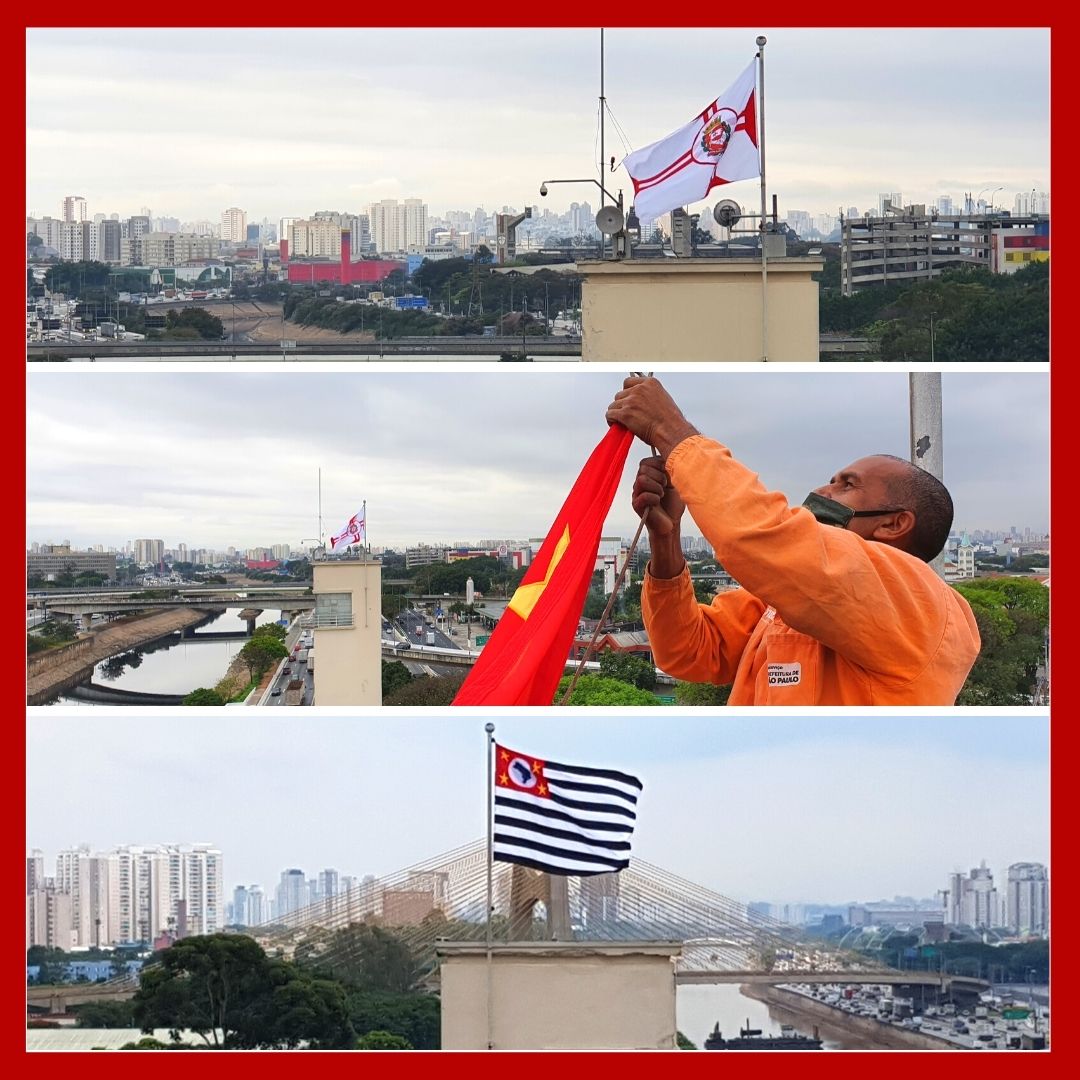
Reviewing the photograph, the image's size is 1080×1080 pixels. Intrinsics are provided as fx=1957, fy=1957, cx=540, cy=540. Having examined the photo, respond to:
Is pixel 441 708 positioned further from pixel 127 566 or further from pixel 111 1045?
pixel 127 566

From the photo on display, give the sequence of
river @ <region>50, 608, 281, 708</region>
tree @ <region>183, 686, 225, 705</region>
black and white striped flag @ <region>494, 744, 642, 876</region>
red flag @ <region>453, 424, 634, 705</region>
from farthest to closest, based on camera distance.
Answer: river @ <region>50, 608, 281, 708</region>, tree @ <region>183, 686, 225, 705</region>, black and white striped flag @ <region>494, 744, 642, 876</region>, red flag @ <region>453, 424, 634, 705</region>

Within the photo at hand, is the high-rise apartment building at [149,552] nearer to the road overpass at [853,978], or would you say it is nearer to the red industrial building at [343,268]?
the red industrial building at [343,268]

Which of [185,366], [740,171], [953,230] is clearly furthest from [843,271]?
[185,366]

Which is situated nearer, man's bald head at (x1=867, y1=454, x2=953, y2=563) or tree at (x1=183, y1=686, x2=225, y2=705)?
man's bald head at (x1=867, y1=454, x2=953, y2=563)

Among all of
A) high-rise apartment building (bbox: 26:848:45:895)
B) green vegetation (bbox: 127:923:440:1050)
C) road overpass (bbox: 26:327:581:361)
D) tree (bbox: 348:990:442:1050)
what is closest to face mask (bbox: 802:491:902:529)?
tree (bbox: 348:990:442:1050)

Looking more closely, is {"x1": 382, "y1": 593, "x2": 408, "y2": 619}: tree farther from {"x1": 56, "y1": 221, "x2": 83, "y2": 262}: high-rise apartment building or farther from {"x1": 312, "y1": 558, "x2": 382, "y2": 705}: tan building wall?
{"x1": 56, "y1": 221, "x2": 83, "y2": 262}: high-rise apartment building

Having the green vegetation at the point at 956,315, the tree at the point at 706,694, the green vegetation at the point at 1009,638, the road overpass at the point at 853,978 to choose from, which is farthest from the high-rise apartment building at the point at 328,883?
the green vegetation at the point at 1009,638
